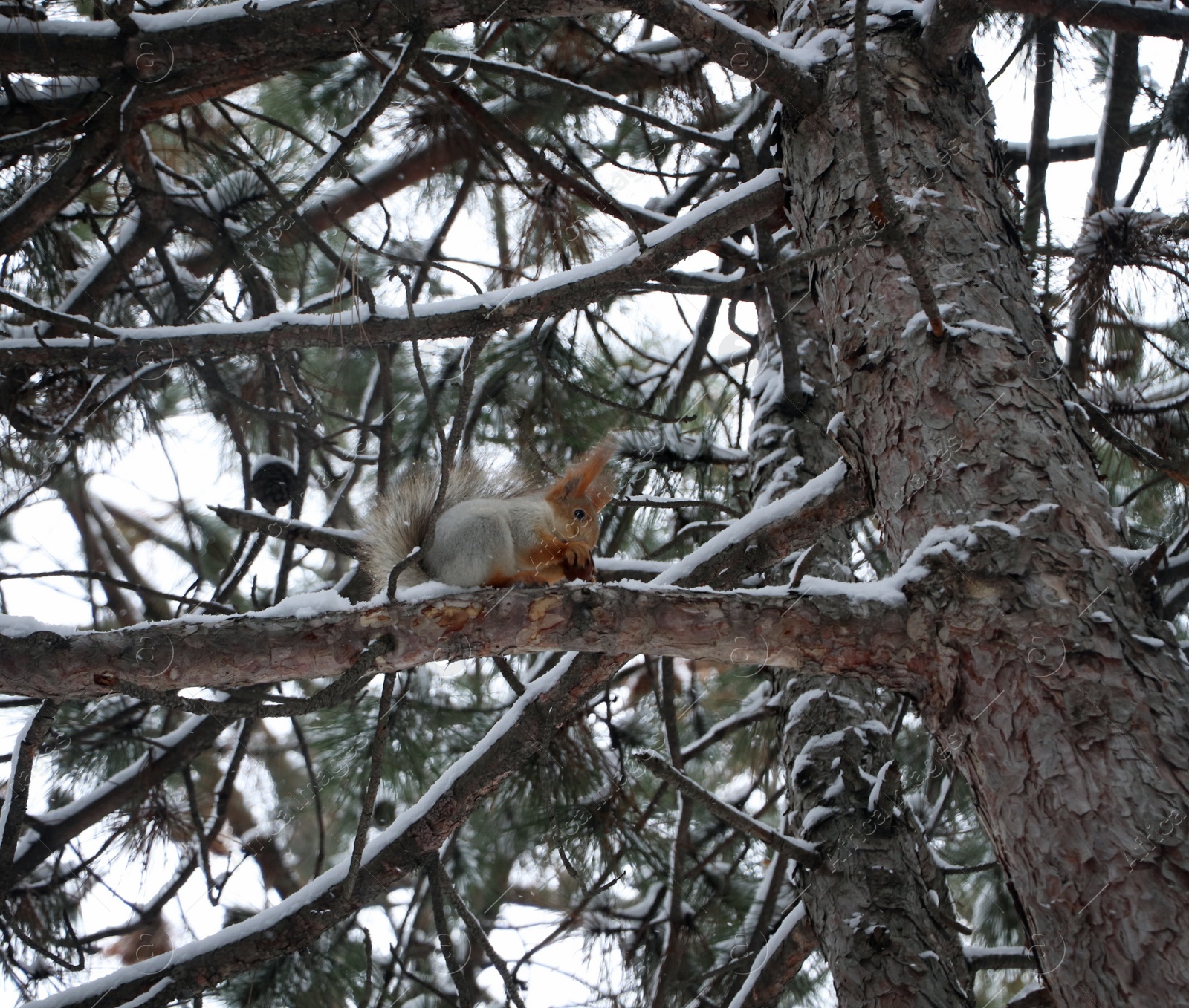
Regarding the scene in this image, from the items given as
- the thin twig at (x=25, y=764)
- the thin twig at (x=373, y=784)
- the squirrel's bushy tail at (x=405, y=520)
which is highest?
the squirrel's bushy tail at (x=405, y=520)

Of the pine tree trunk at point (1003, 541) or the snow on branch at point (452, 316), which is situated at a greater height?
the snow on branch at point (452, 316)

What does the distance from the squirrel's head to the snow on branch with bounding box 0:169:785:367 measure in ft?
1.14

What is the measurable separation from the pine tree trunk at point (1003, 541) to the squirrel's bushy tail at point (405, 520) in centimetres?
84

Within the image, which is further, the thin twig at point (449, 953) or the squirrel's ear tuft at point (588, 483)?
the squirrel's ear tuft at point (588, 483)

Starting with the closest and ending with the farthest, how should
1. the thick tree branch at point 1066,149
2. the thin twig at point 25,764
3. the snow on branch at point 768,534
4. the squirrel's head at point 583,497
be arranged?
1. the thin twig at point 25,764
2. the snow on branch at point 768,534
3. the squirrel's head at point 583,497
4. the thick tree branch at point 1066,149

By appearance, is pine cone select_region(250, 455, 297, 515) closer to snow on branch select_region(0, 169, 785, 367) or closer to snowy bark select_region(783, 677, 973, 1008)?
snow on branch select_region(0, 169, 785, 367)

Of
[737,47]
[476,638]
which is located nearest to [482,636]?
[476,638]

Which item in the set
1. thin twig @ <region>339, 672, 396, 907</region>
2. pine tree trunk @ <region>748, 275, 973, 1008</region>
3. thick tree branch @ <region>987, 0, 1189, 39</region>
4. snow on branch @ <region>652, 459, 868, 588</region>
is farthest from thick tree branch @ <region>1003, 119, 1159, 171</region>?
thin twig @ <region>339, 672, 396, 907</region>

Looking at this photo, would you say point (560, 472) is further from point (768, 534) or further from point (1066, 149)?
point (1066, 149)

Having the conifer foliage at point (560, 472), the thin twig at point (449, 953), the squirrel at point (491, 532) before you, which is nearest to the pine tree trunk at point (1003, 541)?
the conifer foliage at point (560, 472)

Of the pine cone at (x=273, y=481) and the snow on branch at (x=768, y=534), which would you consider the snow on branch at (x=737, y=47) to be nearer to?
the snow on branch at (x=768, y=534)

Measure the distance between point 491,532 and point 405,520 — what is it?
0.23 m

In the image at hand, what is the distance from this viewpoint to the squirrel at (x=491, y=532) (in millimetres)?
1901

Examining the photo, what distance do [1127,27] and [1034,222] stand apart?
64 centimetres
